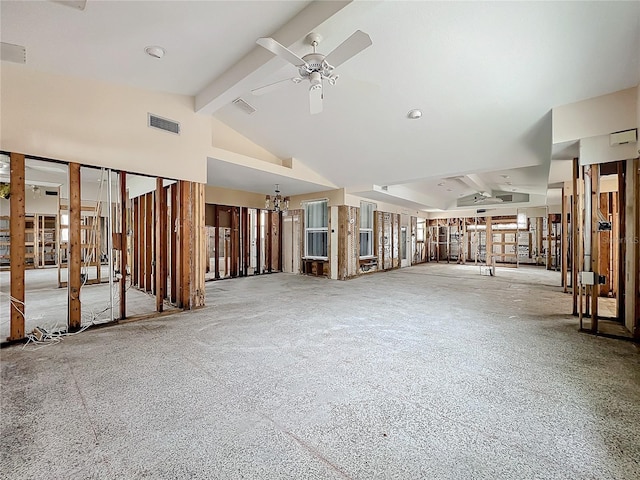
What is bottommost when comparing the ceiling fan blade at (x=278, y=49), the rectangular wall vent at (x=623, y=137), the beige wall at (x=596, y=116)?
the rectangular wall vent at (x=623, y=137)

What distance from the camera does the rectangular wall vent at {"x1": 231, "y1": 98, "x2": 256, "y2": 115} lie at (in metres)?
4.94

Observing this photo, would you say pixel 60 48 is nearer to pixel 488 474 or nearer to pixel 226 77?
pixel 226 77

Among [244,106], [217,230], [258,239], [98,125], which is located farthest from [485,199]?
[98,125]

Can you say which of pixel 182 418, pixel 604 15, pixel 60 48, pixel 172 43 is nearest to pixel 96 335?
pixel 182 418

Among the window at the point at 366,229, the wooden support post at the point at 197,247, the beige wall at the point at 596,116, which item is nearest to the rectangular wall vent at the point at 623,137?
the beige wall at the point at 596,116

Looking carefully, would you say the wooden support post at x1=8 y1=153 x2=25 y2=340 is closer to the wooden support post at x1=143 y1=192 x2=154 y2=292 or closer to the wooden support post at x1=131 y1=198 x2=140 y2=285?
the wooden support post at x1=143 y1=192 x2=154 y2=292

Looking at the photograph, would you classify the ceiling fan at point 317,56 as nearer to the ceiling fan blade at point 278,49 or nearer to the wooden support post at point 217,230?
the ceiling fan blade at point 278,49

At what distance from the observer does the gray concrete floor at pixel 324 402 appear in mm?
1533

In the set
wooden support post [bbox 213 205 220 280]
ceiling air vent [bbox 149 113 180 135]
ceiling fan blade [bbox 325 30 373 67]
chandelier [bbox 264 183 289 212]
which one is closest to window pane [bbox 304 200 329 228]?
chandelier [bbox 264 183 289 212]

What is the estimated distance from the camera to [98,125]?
12.5 feet

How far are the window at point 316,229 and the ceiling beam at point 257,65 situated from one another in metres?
5.00

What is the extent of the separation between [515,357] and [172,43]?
503 cm

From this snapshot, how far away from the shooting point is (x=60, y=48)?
3127 mm

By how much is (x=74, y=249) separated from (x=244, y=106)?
3.40 meters
